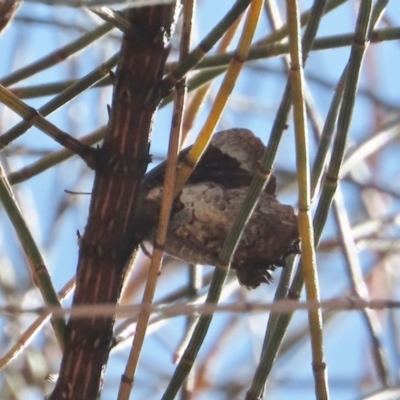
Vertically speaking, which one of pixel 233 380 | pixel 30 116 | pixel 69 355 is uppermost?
pixel 233 380

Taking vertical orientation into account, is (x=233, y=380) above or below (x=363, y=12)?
above

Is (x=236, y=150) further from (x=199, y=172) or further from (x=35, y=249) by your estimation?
(x=35, y=249)

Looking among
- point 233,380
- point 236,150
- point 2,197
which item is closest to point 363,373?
point 233,380
